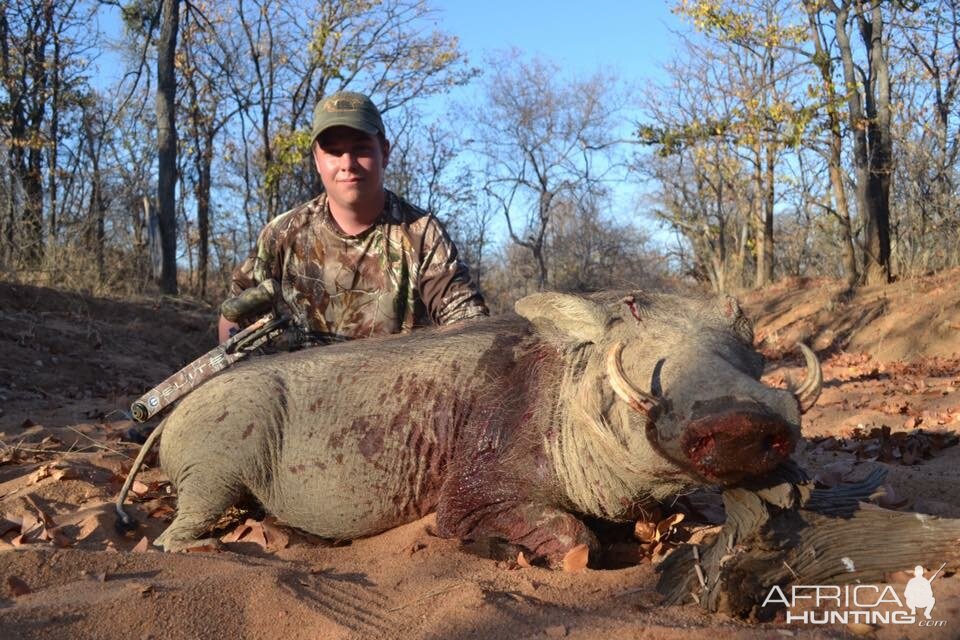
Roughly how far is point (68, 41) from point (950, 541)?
18.9 metres

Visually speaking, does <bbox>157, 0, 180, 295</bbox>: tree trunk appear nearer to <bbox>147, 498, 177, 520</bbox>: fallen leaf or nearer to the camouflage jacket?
the camouflage jacket

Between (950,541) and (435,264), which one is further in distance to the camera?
(435,264)

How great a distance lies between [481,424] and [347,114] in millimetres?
2107

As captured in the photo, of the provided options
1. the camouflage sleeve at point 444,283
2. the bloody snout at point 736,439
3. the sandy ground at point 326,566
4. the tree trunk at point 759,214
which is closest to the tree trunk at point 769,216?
the tree trunk at point 759,214

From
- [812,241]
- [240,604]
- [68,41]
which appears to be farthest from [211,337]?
[812,241]

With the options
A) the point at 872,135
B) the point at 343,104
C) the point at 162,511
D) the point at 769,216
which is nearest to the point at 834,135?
the point at 872,135

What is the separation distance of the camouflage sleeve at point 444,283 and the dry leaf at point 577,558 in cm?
199

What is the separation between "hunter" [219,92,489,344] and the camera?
479cm

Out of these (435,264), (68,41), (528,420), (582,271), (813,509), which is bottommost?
(813,509)

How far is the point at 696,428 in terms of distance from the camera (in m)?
2.22

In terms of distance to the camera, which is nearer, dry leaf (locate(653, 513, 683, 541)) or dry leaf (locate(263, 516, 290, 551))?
dry leaf (locate(653, 513, 683, 541))

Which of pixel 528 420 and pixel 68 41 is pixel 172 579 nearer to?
pixel 528 420

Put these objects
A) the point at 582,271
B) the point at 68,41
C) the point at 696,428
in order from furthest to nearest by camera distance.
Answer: the point at 582,271
the point at 68,41
the point at 696,428

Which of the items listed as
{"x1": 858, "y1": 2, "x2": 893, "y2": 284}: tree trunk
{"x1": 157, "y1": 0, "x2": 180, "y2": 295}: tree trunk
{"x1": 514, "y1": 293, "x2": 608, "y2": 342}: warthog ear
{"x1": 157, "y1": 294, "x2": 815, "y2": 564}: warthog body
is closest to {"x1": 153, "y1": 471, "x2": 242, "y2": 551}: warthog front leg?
{"x1": 157, "y1": 294, "x2": 815, "y2": 564}: warthog body
